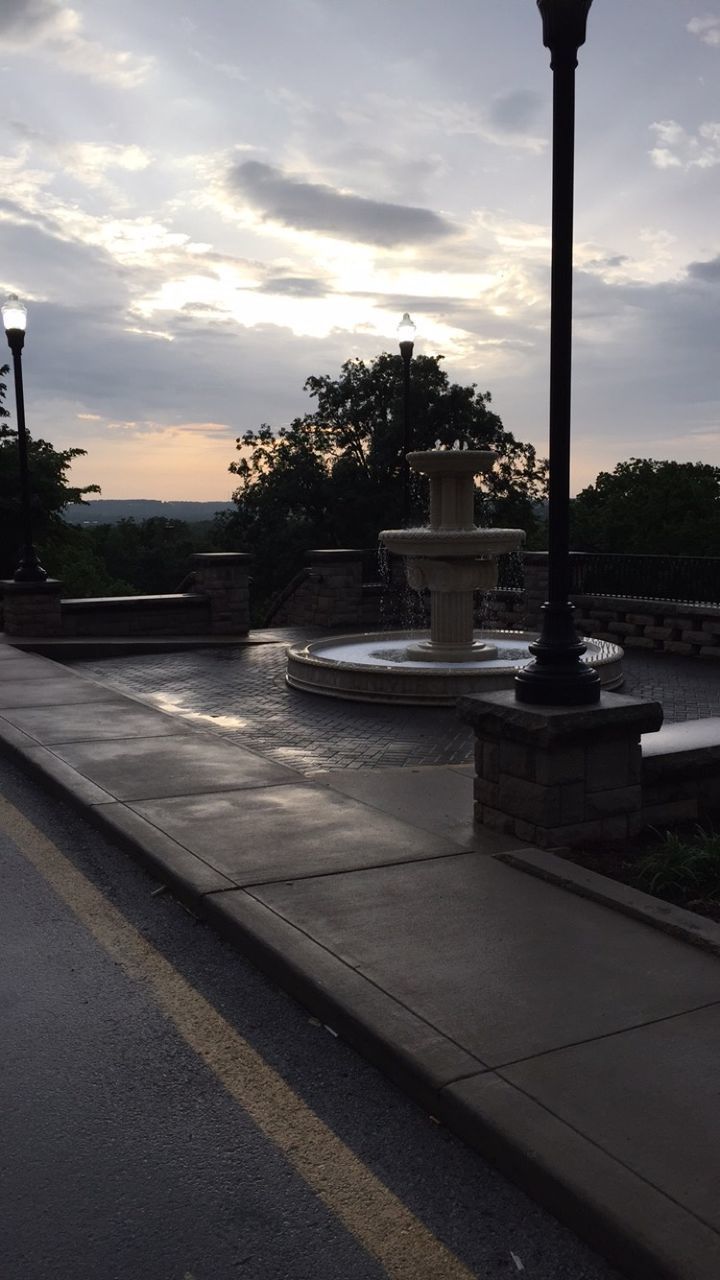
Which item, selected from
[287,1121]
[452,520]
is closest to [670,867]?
[287,1121]

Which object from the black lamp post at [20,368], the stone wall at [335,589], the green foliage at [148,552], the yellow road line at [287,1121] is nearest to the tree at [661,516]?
the stone wall at [335,589]

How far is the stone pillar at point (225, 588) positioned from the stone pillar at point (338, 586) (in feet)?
6.58

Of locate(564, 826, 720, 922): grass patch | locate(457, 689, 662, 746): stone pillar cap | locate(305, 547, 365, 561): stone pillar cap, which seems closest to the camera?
locate(564, 826, 720, 922): grass patch

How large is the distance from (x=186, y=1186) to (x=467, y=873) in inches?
116

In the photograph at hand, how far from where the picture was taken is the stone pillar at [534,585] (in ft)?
66.1

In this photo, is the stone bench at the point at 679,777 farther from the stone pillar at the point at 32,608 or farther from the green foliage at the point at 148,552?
the green foliage at the point at 148,552

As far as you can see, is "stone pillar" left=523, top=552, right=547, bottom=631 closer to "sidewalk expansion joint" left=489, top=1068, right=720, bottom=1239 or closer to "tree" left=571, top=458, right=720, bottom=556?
"sidewalk expansion joint" left=489, top=1068, right=720, bottom=1239

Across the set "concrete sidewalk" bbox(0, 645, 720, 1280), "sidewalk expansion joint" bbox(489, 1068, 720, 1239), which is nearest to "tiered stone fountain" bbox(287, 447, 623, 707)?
"concrete sidewalk" bbox(0, 645, 720, 1280)

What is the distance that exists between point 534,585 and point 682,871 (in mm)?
14586

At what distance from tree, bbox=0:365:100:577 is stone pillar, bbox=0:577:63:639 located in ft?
56.1

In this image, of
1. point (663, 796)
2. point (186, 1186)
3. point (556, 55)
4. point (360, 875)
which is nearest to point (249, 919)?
point (360, 875)

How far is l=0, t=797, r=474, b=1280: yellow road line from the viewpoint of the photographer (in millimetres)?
3232

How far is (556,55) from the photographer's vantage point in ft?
Result: 22.4

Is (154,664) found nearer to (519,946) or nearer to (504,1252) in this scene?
(519,946)
